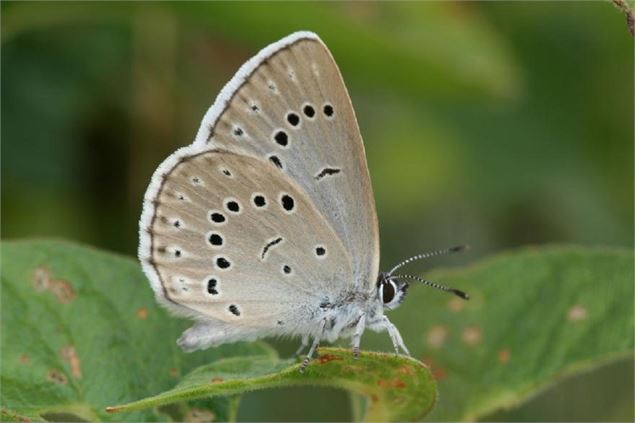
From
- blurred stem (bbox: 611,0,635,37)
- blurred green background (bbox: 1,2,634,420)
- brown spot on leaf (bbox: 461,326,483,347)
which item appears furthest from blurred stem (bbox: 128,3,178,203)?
blurred stem (bbox: 611,0,635,37)

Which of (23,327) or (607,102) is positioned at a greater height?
(607,102)

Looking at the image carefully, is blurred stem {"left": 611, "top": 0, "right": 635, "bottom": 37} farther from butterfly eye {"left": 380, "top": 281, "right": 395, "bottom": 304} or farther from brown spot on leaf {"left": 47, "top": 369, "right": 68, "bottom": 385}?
brown spot on leaf {"left": 47, "top": 369, "right": 68, "bottom": 385}

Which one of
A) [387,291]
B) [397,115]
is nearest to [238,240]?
[387,291]

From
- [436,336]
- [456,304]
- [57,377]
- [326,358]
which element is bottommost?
[57,377]

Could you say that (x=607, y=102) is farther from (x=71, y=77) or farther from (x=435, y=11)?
(x=71, y=77)

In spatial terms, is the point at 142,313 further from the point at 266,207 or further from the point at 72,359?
the point at 266,207

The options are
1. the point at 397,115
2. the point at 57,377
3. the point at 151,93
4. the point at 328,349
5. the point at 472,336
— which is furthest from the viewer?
the point at 397,115

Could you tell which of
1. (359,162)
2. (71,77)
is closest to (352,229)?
(359,162)
